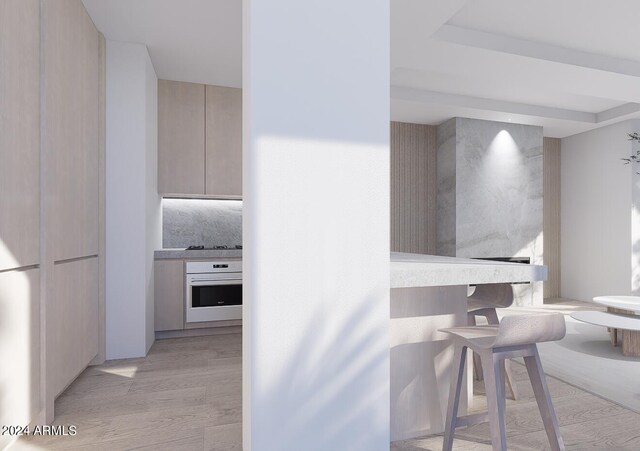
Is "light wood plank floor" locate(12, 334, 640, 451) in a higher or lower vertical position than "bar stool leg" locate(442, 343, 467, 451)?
lower

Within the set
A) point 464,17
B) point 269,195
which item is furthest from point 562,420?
point 464,17

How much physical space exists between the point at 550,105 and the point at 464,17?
2.93m

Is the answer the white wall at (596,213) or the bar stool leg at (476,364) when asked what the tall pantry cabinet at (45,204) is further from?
the white wall at (596,213)

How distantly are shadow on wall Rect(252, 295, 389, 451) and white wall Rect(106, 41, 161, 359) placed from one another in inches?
93.8

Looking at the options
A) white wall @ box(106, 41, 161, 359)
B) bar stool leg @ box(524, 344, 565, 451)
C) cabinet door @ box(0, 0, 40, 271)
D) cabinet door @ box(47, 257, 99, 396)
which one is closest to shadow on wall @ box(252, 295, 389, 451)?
bar stool leg @ box(524, 344, 565, 451)

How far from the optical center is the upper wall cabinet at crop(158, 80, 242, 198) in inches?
155

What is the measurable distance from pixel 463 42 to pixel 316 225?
2.87m

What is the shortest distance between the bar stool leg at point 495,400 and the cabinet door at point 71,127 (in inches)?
88.0

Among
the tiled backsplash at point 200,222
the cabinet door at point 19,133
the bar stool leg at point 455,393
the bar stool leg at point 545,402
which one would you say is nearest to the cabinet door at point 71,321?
the cabinet door at point 19,133

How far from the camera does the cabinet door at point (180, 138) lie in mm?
3916

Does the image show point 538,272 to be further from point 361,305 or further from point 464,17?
point 464,17

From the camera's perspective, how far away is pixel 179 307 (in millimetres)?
3686

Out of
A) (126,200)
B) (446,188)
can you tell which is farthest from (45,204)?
(446,188)

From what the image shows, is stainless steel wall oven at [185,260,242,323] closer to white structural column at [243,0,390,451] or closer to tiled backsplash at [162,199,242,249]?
tiled backsplash at [162,199,242,249]
